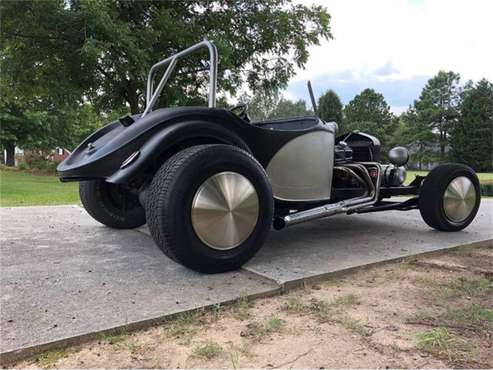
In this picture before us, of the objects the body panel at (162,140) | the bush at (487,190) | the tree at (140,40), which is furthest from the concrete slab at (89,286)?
the bush at (487,190)

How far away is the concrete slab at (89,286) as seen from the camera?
1812 millimetres

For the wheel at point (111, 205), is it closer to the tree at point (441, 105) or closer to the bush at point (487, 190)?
the bush at point (487, 190)

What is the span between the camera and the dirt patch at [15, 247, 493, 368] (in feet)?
5.25

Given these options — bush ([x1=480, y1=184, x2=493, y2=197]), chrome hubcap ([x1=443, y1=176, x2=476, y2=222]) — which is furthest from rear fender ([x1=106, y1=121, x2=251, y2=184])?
bush ([x1=480, y1=184, x2=493, y2=197])

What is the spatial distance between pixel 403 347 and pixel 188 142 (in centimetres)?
172

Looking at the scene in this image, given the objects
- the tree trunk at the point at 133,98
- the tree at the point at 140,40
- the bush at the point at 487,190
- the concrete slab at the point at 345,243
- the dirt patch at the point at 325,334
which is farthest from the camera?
the bush at the point at 487,190

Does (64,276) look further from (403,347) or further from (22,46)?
(22,46)

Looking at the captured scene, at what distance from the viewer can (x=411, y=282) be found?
8.44ft

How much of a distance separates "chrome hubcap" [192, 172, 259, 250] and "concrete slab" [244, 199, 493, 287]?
→ 0.27m

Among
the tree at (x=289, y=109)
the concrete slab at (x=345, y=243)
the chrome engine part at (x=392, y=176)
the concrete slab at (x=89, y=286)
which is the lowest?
the concrete slab at (x=345, y=243)

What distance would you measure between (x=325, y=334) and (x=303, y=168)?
1.59 metres

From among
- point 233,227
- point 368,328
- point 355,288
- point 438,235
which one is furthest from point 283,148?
point 438,235

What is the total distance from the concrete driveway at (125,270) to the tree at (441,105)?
4743 centimetres

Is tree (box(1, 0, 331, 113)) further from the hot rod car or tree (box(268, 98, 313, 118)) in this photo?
the hot rod car
